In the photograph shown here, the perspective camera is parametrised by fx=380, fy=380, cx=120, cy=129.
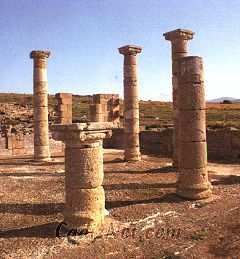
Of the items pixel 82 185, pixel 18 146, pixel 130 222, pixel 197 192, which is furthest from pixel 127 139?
pixel 82 185

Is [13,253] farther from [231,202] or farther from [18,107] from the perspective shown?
[18,107]

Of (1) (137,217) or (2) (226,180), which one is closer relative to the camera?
(1) (137,217)

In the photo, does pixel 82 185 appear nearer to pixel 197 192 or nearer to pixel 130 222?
pixel 130 222

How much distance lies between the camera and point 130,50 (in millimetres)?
19906

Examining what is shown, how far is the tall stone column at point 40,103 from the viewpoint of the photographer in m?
20.8

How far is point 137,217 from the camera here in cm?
998

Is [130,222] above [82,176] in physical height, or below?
below

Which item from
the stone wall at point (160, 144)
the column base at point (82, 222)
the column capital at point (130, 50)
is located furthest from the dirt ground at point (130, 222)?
the column capital at point (130, 50)

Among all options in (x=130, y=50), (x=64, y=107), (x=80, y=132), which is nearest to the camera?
(x=80, y=132)

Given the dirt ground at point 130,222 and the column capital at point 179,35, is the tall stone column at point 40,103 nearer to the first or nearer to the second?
the dirt ground at point 130,222

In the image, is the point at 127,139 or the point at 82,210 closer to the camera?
the point at 82,210

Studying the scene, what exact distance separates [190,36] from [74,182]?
10426 millimetres

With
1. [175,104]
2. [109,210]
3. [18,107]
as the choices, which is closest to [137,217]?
[109,210]

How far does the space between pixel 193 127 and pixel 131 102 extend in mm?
8507
